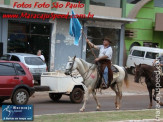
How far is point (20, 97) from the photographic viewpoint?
14961 mm

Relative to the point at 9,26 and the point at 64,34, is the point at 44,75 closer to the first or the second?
the point at 9,26

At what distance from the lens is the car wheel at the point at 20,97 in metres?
14.8

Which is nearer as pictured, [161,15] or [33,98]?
[33,98]

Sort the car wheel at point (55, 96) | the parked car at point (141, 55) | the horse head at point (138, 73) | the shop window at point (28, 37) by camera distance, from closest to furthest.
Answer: the horse head at point (138, 73) → the car wheel at point (55, 96) → the shop window at point (28, 37) → the parked car at point (141, 55)

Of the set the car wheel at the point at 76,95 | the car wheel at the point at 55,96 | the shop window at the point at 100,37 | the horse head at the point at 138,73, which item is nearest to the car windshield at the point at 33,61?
the car wheel at the point at 55,96

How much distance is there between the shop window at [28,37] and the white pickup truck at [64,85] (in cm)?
1027

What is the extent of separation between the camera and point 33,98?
755 inches

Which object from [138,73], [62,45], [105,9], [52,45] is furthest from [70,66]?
[105,9]

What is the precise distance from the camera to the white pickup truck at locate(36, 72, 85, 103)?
16.4 metres

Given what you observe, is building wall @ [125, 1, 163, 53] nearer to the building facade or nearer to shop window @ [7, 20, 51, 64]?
the building facade

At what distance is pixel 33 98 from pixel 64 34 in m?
10.5

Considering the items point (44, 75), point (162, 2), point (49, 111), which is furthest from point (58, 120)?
point (162, 2)

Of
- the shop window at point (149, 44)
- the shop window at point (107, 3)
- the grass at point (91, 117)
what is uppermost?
the shop window at point (107, 3)

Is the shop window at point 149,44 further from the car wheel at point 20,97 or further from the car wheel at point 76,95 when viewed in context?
the car wheel at point 20,97
